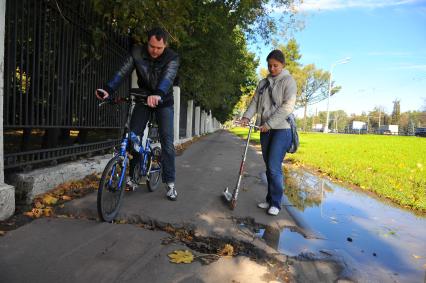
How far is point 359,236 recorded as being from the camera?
4484 millimetres

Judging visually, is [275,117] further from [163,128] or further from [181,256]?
[181,256]

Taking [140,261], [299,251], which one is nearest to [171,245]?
[140,261]

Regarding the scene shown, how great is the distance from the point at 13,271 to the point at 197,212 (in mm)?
2207

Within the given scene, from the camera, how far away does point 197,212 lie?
457 cm

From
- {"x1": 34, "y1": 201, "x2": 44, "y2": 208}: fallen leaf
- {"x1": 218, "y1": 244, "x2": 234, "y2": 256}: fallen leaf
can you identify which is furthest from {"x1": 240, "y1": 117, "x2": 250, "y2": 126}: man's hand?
{"x1": 34, "y1": 201, "x2": 44, "y2": 208}: fallen leaf

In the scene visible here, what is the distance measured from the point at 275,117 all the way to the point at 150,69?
1.60 metres

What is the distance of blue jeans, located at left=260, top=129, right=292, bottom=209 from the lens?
4.84m

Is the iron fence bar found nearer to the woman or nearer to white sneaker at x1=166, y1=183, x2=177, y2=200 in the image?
white sneaker at x1=166, y1=183, x2=177, y2=200

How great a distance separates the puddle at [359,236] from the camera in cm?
352

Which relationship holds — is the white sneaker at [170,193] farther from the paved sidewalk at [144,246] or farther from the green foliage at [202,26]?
the green foliage at [202,26]

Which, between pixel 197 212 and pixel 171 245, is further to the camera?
pixel 197 212

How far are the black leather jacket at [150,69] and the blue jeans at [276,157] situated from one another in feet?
4.76

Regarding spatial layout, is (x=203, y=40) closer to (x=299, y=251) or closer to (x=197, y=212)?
(x=197, y=212)

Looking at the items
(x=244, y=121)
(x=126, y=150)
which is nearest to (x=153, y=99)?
(x=126, y=150)
